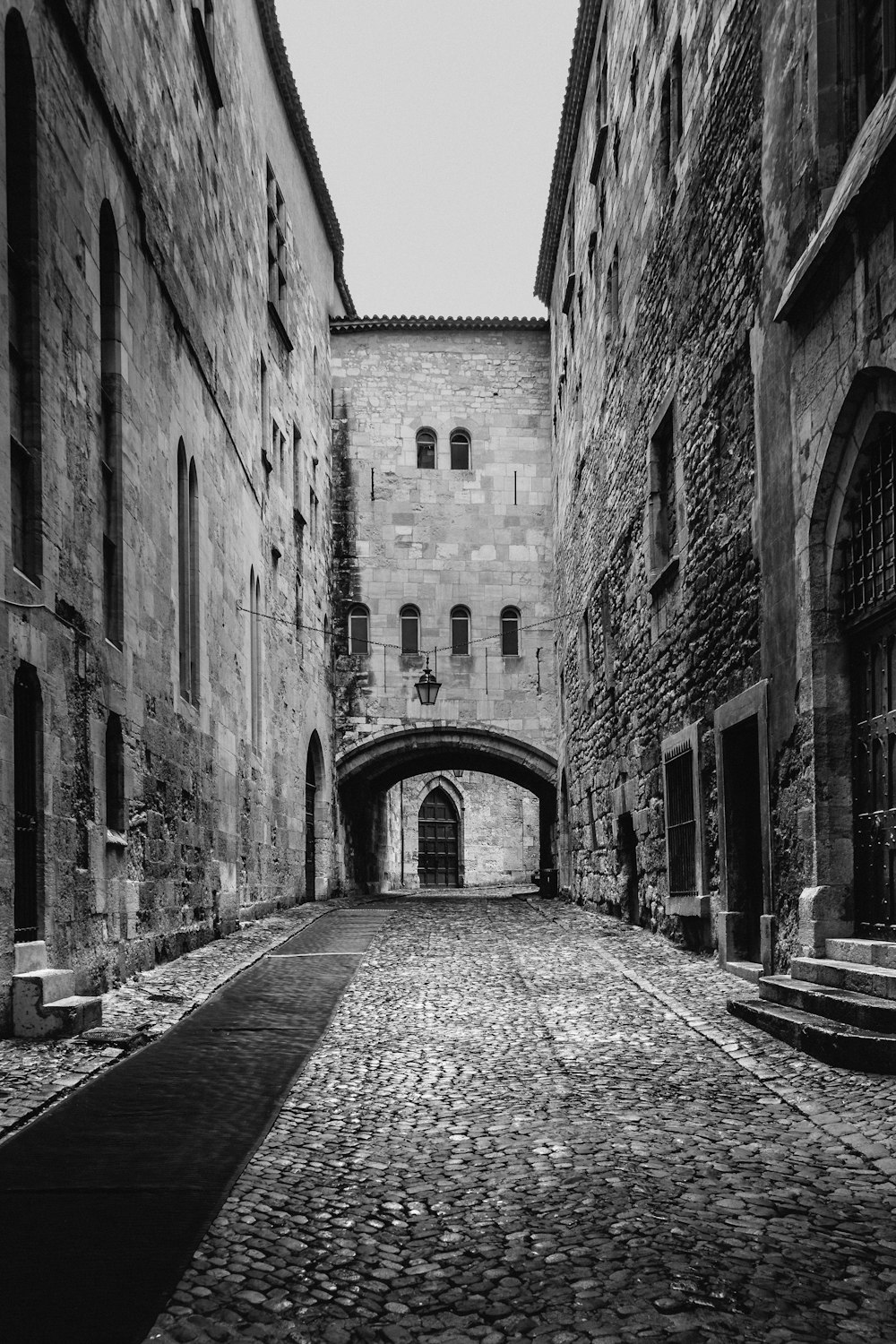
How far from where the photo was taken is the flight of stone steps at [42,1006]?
6285 millimetres

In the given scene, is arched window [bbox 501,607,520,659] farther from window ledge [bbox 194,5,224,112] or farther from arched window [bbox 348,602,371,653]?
window ledge [bbox 194,5,224,112]

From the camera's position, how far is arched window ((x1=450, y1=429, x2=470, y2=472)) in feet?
77.2

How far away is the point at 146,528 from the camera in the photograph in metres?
10.2

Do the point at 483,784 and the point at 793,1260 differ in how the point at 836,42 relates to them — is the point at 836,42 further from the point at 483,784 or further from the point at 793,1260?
the point at 483,784

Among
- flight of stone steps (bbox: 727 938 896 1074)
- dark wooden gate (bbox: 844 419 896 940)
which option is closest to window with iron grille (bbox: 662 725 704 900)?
flight of stone steps (bbox: 727 938 896 1074)

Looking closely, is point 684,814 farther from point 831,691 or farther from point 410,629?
point 410,629

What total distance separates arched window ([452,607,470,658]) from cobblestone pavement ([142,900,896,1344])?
53.0 ft

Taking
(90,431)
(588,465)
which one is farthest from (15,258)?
(588,465)

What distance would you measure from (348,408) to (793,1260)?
21600mm

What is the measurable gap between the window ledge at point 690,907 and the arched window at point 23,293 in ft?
18.0

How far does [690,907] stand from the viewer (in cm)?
987

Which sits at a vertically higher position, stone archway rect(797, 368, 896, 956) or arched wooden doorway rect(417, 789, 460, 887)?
stone archway rect(797, 368, 896, 956)

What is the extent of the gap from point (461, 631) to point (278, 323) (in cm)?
693

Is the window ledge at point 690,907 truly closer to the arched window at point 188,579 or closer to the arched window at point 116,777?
the arched window at point 116,777
